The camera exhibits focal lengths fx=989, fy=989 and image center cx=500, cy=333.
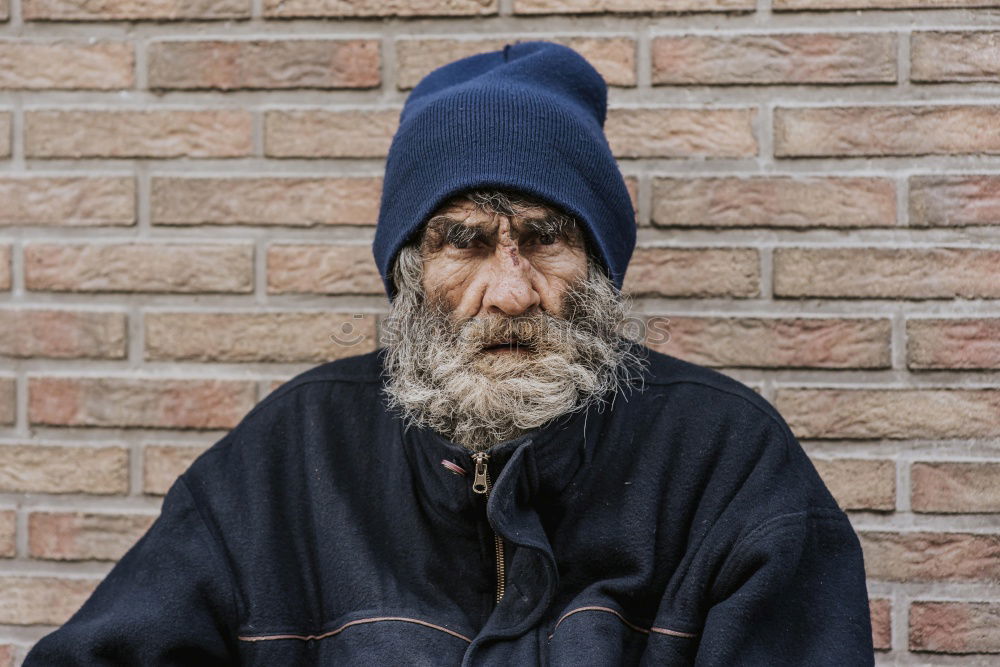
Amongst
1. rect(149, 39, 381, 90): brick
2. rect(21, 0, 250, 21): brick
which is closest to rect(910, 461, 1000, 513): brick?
rect(149, 39, 381, 90): brick

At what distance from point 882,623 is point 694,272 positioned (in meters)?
0.97

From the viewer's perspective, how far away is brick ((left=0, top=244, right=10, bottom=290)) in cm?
248

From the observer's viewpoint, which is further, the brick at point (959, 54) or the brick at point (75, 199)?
the brick at point (75, 199)

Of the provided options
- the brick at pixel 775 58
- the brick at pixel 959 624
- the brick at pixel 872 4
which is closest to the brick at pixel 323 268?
the brick at pixel 775 58

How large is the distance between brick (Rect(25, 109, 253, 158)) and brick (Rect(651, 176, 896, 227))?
1.06 m

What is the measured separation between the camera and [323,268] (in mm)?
2453

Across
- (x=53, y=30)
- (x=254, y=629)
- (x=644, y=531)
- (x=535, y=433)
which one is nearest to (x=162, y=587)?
(x=254, y=629)

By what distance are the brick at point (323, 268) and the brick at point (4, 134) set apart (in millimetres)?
711

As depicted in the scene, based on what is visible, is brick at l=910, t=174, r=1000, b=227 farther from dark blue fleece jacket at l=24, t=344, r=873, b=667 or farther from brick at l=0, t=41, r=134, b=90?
brick at l=0, t=41, r=134, b=90

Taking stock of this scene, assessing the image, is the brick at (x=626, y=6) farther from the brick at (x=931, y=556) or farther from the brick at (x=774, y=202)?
the brick at (x=931, y=556)

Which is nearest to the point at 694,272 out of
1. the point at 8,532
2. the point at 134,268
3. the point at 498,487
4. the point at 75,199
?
the point at 498,487

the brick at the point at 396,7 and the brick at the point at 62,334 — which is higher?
the brick at the point at 396,7

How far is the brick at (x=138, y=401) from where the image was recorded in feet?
8.13

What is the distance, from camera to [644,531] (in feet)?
6.29
